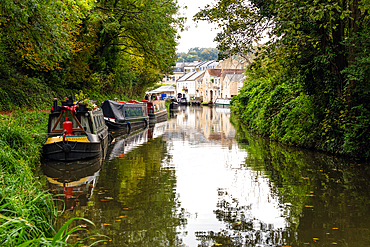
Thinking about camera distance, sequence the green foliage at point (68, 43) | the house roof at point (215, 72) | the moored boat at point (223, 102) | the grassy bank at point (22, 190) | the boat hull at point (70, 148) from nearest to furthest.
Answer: the grassy bank at point (22, 190) < the green foliage at point (68, 43) < the boat hull at point (70, 148) < the moored boat at point (223, 102) < the house roof at point (215, 72)

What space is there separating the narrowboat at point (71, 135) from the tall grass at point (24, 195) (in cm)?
50

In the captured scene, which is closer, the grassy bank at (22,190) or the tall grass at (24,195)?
the tall grass at (24,195)

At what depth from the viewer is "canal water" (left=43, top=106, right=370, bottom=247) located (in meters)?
6.12

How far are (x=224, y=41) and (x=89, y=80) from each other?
1491cm

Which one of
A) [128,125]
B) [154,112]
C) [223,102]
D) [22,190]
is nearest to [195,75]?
[223,102]

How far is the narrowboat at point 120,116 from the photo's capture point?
2594cm

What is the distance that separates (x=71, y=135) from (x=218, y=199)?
6.87m

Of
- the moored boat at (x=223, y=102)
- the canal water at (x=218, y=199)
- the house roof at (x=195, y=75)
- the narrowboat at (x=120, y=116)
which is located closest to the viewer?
the canal water at (x=218, y=199)

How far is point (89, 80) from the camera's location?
27406 millimetres

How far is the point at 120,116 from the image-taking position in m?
26.7

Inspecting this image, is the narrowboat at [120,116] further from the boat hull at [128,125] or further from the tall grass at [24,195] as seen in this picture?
the tall grass at [24,195]

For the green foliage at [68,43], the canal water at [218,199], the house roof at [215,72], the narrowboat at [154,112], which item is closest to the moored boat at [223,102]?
the house roof at [215,72]

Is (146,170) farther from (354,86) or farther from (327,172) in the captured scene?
(354,86)

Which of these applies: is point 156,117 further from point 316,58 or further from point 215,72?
point 215,72
